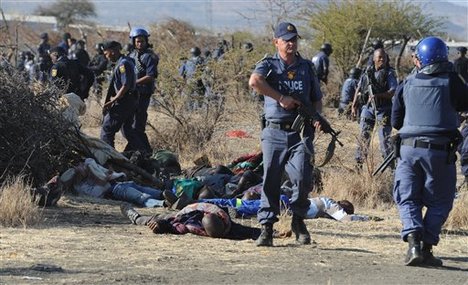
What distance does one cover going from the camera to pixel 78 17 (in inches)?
3332

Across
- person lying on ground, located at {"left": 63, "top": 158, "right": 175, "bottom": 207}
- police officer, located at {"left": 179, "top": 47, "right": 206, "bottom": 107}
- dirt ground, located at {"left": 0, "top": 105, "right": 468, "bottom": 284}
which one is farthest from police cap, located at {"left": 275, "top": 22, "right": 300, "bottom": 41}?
police officer, located at {"left": 179, "top": 47, "right": 206, "bottom": 107}

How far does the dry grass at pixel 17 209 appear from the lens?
9.86 m

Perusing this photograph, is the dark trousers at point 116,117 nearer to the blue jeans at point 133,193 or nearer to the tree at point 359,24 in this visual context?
the blue jeans at point 133,193

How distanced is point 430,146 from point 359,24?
21.9 metres

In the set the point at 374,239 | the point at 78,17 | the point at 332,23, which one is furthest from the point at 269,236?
the point at 78,17

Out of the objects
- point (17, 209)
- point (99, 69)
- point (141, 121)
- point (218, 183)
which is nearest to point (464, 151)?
point (218, 183)

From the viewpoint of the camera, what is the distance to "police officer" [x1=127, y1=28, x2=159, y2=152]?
15094 millimetres

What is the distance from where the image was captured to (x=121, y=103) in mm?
14414

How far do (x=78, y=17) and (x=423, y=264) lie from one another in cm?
7799

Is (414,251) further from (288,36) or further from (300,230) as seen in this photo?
(288,36)

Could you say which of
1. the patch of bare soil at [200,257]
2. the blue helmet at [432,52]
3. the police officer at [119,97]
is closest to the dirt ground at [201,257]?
the patch of bare soil at [200,257]

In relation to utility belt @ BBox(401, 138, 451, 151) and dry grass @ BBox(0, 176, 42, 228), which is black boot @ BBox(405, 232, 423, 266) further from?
dry grass @ BBox(0, 176, 42, 228)

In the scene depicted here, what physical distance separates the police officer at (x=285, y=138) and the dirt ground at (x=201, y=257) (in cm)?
30

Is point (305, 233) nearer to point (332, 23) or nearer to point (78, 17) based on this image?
point (332, 23)
